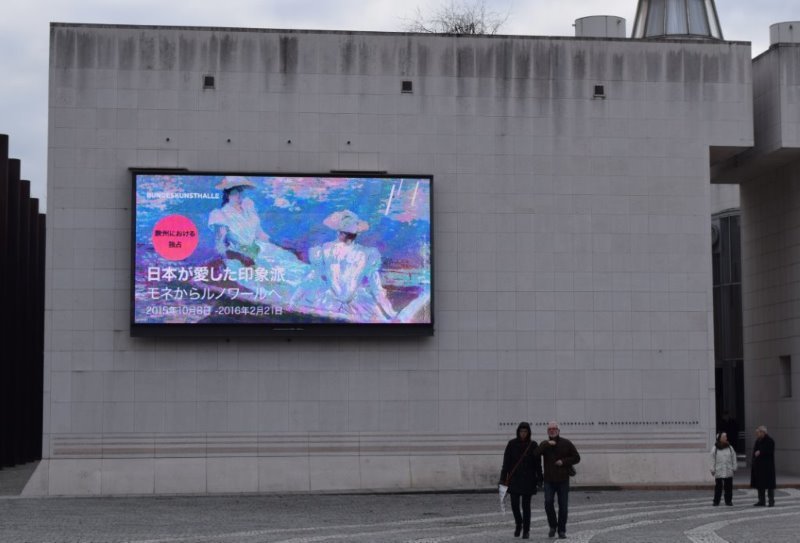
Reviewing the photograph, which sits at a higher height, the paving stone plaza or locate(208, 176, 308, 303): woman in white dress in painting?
locate(208, 176, 308, 303): woman in white dress in painting

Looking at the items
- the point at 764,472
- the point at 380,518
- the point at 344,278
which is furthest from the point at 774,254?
the point at 380,518

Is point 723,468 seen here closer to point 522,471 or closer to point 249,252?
point 522,471

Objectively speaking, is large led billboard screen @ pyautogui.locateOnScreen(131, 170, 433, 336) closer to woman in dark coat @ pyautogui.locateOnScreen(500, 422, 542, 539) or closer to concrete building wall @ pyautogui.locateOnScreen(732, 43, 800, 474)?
concrete building wall @ pyautogui.locateOnScreen(732, 43, 800, 474)

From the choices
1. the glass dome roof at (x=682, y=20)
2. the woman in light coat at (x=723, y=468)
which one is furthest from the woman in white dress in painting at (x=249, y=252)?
the glass dome roof at (x=682, y=20)

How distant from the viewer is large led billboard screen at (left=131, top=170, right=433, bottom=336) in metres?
30.6

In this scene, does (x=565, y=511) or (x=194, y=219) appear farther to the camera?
(x=194, y=219)

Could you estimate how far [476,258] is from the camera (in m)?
32.0

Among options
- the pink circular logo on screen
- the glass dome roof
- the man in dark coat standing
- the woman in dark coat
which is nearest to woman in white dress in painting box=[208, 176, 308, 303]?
the pink circular logo on screen

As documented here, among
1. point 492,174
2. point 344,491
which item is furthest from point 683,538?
point 492,174

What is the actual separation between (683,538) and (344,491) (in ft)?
38.9

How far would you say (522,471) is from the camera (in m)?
21.0

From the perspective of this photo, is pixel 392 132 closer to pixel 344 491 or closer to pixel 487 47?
pixel 487 47

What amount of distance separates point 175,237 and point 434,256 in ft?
19.3

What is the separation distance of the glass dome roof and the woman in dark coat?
22.6 meters
